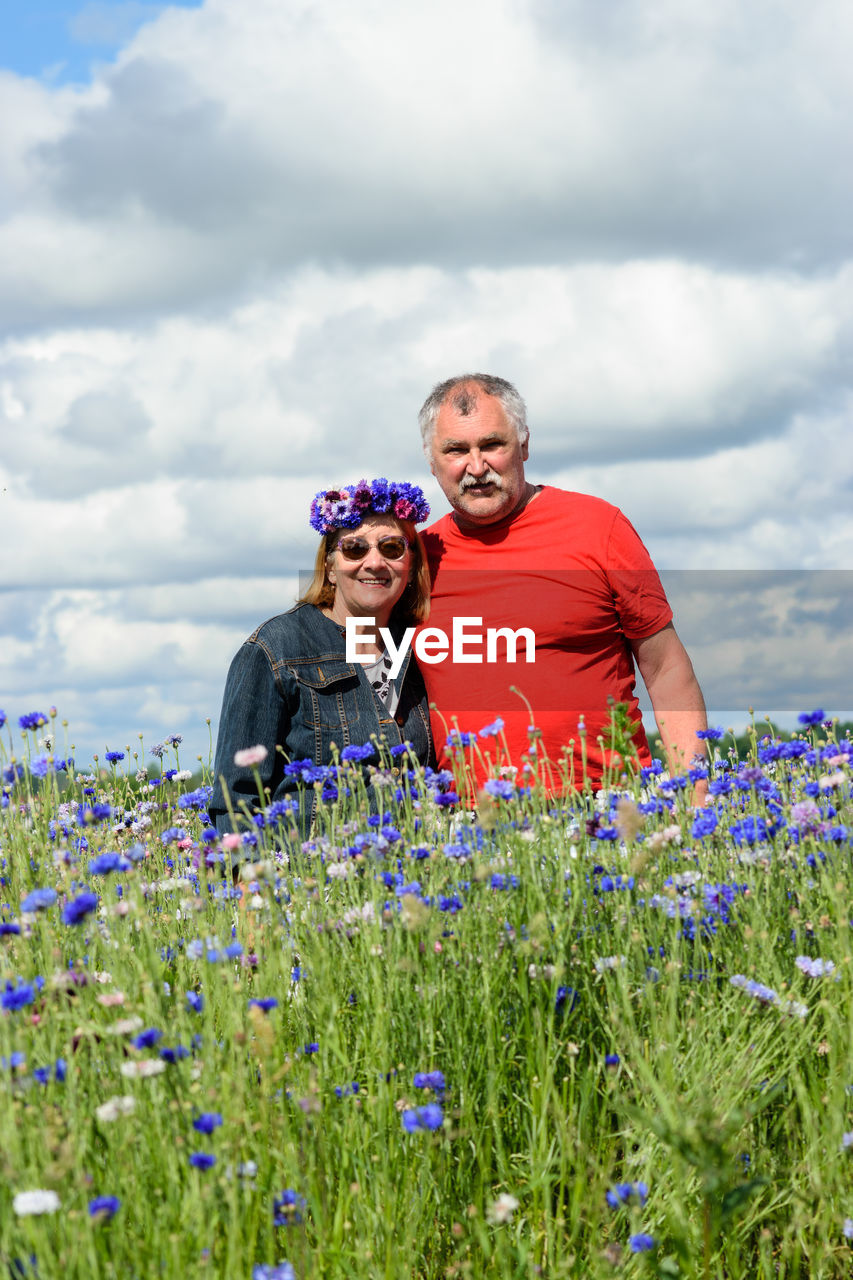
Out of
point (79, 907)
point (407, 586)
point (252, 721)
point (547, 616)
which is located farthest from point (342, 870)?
point (547, 616)

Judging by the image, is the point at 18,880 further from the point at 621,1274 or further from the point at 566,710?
the point at 566,710

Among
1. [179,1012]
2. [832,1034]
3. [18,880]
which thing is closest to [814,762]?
[832,1034]

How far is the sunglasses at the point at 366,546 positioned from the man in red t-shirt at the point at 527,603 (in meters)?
0.52

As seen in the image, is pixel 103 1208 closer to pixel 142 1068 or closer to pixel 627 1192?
pixel 142 1068

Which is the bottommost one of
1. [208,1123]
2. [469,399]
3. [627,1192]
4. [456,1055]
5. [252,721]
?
[627,1192]

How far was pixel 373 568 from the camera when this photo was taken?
4891 millimetres

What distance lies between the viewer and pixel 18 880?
3.36 meters

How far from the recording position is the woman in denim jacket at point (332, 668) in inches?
188

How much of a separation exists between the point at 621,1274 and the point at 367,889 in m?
1.17

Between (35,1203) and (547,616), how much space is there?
3906 millimetres

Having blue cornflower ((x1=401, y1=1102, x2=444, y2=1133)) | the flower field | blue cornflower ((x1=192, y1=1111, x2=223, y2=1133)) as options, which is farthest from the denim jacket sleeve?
blue cornflower ((x1=192, y1=1111, x2=223, y2=1133))

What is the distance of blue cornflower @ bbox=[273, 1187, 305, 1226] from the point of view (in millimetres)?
2061

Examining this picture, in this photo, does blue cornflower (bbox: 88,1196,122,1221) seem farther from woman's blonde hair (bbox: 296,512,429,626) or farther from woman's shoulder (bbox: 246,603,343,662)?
woman's blonde hair (bbox: 296,512,429,626)

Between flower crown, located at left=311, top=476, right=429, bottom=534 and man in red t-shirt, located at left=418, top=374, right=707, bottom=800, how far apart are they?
1.65 ft
